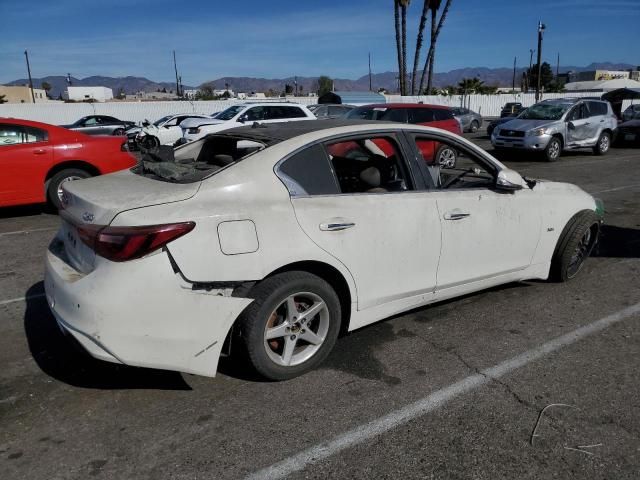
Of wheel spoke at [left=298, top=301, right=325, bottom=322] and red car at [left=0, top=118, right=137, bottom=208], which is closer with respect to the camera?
wheel spoke at [left=298, top=301, right=325, bottom=322]

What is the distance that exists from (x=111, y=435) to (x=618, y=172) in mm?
13600

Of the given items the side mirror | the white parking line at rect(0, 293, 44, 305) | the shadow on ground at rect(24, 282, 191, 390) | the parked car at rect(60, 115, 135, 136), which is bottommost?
the shadow on ground at rect(24, 282, 191, 390)

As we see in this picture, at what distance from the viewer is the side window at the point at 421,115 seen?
46.6ft

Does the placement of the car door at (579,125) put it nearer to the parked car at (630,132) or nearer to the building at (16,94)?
the parked car at (630,132)

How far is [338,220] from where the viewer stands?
129 inches

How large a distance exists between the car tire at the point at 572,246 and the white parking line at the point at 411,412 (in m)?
0.85

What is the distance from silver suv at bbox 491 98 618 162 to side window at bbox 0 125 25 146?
12731 mm

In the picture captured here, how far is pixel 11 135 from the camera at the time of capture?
7.74m

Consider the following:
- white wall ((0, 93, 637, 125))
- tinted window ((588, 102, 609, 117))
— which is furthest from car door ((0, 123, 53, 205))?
white wall ((0, 93, 637, 125))

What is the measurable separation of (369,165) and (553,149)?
511 inches

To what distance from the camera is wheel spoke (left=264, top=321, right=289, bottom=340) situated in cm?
314

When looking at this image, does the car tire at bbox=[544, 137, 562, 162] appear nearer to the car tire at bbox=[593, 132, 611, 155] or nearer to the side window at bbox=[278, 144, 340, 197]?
the car tire at bbox=[593, 132, 611, 155]

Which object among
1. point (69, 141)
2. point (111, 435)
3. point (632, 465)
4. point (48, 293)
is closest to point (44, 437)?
point (111, 435)

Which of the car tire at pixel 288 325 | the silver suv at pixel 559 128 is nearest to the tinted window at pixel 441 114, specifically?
the silver suv at pixel 559 128
